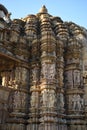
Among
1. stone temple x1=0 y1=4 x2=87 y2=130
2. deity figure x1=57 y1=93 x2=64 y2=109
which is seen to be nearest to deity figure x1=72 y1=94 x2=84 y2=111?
stone temple x1=0 y1=4 x2=87 y2=130

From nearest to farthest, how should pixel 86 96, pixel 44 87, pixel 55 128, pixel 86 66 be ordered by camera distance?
pixel 55 128, pixel 44 87, pixel 86 96, pixel 86 66

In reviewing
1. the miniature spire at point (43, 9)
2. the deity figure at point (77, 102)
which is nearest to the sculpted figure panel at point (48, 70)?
the deity figure at point (77, 102)

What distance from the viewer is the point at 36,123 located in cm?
1135

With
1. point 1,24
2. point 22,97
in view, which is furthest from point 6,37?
point 22,97

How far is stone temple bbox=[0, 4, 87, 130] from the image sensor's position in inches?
451

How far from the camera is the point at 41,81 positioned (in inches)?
480

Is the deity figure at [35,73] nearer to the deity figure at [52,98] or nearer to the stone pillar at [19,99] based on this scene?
the stone pillar at [19,99]

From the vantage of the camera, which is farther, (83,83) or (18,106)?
(83,83)

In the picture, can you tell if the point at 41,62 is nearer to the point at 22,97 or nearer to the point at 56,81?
the point at 56,81

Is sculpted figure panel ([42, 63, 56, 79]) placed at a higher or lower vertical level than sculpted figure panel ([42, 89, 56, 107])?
higher

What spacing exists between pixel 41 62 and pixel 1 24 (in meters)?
3.25

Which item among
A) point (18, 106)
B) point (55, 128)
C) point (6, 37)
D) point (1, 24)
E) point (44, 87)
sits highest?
point (1, 24)

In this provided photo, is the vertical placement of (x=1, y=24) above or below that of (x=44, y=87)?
above

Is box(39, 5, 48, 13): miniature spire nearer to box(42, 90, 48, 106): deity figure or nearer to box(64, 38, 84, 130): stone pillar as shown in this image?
box(64, 38, 84, 130): stone pillar
